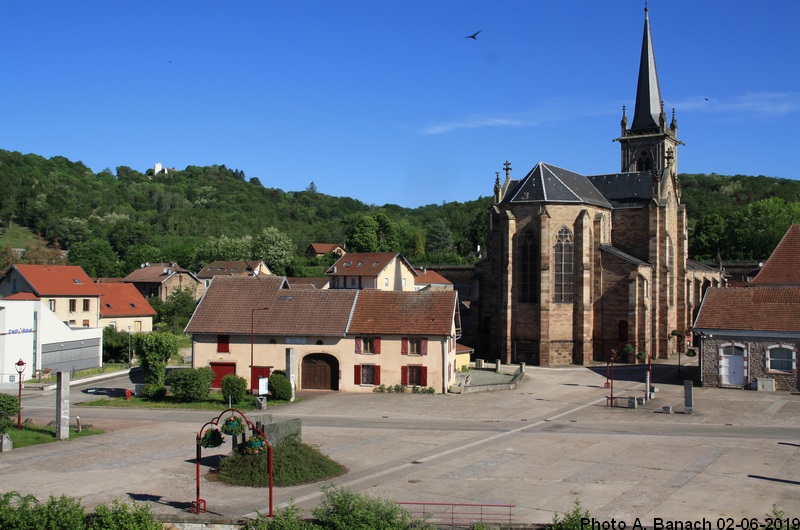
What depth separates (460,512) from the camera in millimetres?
18219

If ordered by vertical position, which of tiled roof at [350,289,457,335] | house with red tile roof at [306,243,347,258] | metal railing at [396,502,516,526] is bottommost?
metal railing at [396,502,516,526]

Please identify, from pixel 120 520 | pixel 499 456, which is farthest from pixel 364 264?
pixel 120 520

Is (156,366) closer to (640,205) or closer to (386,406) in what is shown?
(386,406)

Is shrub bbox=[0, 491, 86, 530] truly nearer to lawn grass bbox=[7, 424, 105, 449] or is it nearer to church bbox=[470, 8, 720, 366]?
lawn grass bbox=[7, 424, 105, 449]

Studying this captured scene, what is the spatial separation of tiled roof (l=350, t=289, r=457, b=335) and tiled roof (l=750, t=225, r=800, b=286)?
24046mm

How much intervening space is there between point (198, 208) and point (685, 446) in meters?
147

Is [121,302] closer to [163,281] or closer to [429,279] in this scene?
[163,281]

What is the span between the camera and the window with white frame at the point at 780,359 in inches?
1545

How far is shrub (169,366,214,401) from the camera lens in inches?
1444

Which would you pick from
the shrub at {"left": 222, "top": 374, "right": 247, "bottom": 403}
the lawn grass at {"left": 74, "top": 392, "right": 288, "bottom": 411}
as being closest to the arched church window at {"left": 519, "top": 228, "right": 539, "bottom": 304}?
the lawn grass at {"left": 74, "top": 392, "right": 288, "bottom": 411}

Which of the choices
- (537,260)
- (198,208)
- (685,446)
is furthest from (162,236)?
(685,446)

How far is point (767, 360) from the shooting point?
131ft

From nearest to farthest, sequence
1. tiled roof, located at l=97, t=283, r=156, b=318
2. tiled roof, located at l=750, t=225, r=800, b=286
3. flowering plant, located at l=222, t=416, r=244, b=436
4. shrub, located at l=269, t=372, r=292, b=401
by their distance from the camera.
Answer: flowering plant, located at l=222, t=416, r=244, b=436 < shrub, located at l=269, t=372, r=292, b=401 < tiled roof, located at l=750, t=225, r=800, b=286 < tiled roof, located at l=97, t=283, r=156, b=318

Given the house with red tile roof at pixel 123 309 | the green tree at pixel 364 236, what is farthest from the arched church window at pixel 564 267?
the green tree at pixel 364 236
